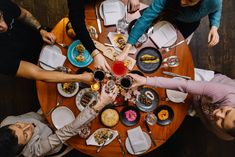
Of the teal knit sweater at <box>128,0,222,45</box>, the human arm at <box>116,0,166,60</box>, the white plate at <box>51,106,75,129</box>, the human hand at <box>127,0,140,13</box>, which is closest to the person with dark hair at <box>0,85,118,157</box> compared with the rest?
the white plate at <box>51,106,75,129</box>

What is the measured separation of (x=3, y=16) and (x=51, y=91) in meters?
0.74

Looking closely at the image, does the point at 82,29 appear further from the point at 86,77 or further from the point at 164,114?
the point at 164,114

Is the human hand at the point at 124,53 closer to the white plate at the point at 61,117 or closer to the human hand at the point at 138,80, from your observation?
the human hand at the point at 138,80

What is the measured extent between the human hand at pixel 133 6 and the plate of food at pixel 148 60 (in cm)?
36

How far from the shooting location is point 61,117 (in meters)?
2.71

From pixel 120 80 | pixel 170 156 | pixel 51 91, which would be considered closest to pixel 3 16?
pixel 51 91

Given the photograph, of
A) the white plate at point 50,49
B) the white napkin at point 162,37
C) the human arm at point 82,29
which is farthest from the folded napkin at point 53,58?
the white napkin at point 162,37

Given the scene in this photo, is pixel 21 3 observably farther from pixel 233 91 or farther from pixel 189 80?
pixel 233 91

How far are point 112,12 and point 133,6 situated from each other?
0.19 m

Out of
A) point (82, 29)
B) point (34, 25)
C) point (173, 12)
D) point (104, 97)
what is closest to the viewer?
point (104, 97)

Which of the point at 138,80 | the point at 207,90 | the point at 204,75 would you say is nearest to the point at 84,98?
the point at 138,80

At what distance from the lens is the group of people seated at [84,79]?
239 centimetres

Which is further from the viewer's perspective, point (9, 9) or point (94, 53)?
point (9, 9)

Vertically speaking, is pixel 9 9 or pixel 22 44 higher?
pixel 9 9
